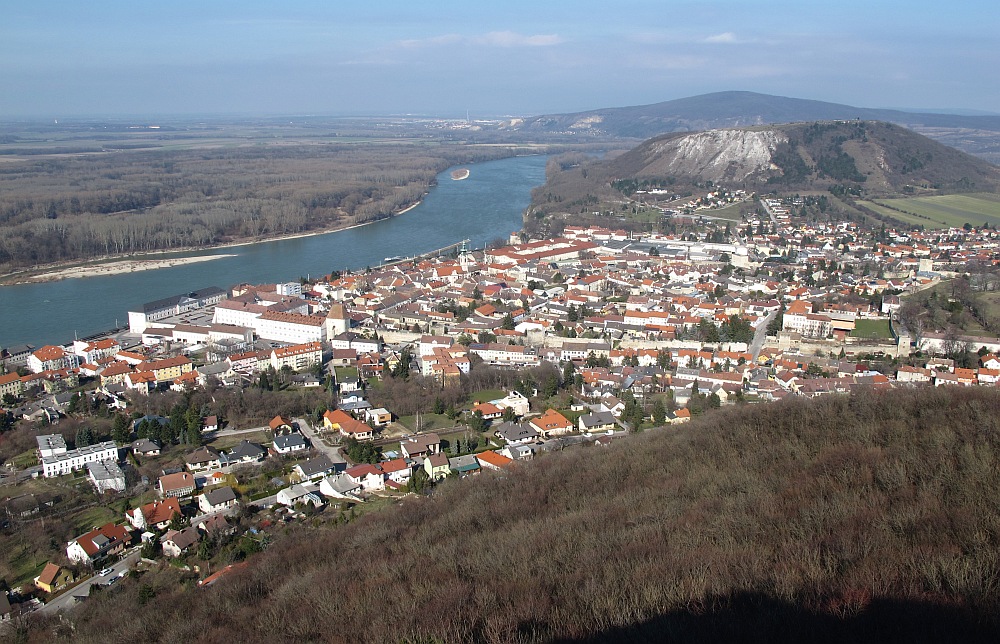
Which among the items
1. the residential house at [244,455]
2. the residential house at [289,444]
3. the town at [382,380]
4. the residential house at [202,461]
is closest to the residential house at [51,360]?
the town at [382,380]

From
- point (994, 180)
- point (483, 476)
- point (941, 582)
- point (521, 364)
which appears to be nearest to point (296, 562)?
point (483, 476)

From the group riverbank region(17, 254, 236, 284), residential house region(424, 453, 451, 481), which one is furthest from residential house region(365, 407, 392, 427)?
riverbank region(17, 254, 236, 284)

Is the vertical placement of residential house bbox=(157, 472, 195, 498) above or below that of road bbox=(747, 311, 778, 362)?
below

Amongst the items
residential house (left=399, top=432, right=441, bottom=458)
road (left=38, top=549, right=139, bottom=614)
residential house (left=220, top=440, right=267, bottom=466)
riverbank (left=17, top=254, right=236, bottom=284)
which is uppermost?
riverbank (left=17, top=254, right=236, bottom=284)

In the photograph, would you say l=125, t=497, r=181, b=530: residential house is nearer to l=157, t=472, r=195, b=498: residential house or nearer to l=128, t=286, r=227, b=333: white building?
l=157, t=472, r=195, b=498: residential house

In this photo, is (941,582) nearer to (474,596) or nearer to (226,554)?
(474,596)

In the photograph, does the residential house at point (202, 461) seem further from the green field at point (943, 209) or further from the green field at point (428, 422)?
the green field at point (943, 209)
